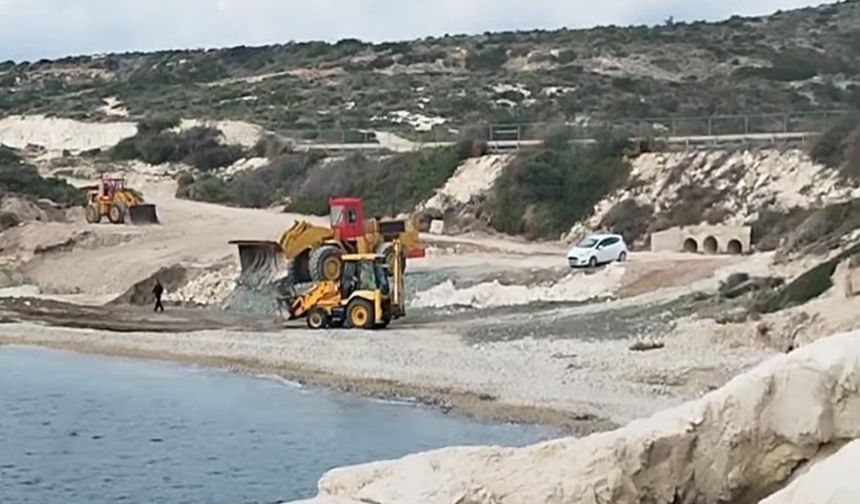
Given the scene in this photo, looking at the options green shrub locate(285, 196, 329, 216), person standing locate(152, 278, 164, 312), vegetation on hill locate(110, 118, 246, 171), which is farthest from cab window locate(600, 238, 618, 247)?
vegetation on hill locate(110, 118, 246, 171)

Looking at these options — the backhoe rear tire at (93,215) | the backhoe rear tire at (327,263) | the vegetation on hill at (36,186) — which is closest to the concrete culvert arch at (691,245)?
the backhoe rear tire at (327,263)

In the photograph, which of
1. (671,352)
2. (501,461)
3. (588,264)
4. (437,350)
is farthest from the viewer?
(588,264)

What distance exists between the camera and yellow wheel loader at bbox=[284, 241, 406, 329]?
37375 millimetres

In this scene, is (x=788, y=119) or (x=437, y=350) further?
(x=788, y=119)

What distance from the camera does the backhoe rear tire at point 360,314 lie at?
37344 millimetres

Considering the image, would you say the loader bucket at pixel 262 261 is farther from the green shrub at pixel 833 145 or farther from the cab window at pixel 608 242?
the green shrub at pixel 833 145

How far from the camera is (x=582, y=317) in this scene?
1430 inches

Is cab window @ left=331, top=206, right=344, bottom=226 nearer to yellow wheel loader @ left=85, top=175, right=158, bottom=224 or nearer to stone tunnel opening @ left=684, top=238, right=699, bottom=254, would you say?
stone tunnel opening @ left=684, top=238, right=699, bottom=254

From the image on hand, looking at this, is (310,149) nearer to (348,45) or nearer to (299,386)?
(299,386)

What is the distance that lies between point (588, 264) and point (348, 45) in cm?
9451

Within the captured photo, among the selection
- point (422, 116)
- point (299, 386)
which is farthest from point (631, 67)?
Result: point (299, 386)

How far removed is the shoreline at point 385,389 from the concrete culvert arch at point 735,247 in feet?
60.3

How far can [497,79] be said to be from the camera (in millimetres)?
104750

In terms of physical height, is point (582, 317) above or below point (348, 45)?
below
